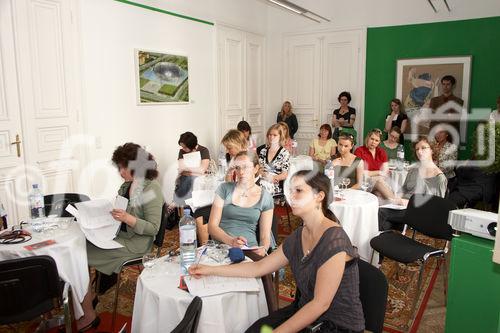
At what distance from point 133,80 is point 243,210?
11.6ft

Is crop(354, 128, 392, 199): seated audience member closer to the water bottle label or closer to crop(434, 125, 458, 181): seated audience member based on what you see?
Answer: crop(434, 125, 458, 181): seated audience member

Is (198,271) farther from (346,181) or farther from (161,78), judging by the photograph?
(161,78)

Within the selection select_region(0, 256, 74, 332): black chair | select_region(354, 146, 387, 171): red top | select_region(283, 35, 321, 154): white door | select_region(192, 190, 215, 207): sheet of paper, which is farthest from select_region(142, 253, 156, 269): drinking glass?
select_region(283, 35, 321, 154): white door

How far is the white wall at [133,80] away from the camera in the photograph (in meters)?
5.40

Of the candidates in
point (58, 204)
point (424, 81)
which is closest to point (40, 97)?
point (58, 204)

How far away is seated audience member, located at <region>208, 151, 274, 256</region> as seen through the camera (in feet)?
10.5

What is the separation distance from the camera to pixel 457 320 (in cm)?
252

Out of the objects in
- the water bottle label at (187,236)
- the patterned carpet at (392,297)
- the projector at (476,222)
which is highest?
the projector at (476,222)

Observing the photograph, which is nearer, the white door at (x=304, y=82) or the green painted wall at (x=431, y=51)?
the green painted wall at (x=431, y=51)

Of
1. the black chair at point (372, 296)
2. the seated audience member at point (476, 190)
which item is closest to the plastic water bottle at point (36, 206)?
the black chair at point (372, 296)

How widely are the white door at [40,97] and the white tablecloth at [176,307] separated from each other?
303 cm

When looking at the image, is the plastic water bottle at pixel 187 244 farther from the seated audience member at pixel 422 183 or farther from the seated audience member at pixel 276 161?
the seated audience member at pixel 276 161

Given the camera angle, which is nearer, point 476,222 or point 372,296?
point 372,296

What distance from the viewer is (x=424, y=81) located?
25.2ft
